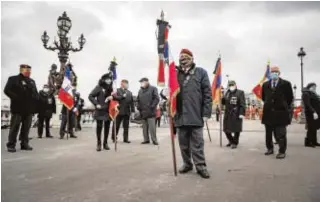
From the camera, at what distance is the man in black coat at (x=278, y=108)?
285 inches

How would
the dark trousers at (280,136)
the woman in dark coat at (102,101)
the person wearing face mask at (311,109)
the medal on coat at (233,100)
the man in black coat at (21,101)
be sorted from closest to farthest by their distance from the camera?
the dark trousers at (280,136) → the man in black coat at (21,101) → the woman in dark coat at (102,101) → the medal on coat at (233,100) → the person wearing face mask at (311,109)

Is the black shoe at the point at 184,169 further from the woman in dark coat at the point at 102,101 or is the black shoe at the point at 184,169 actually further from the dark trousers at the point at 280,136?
the woman in dark coat at the point at 102,101

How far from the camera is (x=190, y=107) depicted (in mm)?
5297

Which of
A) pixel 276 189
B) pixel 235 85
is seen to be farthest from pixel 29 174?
pixel 235 85

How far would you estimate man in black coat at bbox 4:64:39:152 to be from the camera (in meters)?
8.13

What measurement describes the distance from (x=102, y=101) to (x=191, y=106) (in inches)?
159

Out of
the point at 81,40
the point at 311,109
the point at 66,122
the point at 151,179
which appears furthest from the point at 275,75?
the point at 81,40

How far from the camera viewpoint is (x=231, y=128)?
357 inches

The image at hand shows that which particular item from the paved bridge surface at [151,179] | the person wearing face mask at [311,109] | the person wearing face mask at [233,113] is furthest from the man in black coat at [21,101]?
the person wearing face mask at [311,109]

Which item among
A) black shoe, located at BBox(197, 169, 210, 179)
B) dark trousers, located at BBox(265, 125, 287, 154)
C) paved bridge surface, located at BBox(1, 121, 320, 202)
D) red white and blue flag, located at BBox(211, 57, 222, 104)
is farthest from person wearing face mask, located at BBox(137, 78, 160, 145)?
black shoe, located at BBox(197, 169, 210, 179)

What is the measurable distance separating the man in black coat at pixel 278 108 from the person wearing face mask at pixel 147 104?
→ 12.8 feet

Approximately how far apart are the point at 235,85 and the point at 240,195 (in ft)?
19.4

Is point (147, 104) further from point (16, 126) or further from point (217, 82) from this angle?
point (16, 126)

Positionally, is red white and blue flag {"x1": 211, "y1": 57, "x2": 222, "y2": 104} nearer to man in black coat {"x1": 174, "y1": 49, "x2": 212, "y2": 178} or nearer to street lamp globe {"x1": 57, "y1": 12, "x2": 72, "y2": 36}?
man in black coat {"x1": 174, "y1": 49, "x2": 212, "y2": 178}
